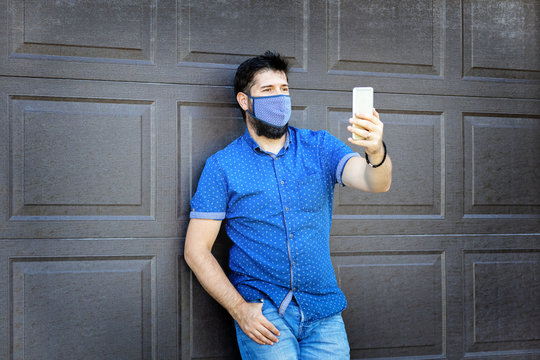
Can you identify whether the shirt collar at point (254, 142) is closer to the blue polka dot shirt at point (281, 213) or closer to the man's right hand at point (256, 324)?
the blue polka dot shirt at point (281, 213)

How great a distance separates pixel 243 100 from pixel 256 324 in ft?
3.33

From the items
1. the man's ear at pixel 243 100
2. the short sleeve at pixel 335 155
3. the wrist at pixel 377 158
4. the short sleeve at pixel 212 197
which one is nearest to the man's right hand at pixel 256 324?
the short sleeve at pixel 212 197

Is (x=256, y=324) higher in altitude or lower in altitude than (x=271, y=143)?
lower

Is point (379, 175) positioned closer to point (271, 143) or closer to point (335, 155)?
point (335, 155)

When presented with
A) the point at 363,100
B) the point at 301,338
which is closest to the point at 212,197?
the point at 301,338

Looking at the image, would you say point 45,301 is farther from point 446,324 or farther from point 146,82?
point 446,324

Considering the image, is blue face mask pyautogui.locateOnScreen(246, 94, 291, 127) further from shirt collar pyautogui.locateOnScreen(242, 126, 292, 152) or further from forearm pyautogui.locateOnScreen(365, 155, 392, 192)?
forearm pyautogui.locateOnScreen(365, 155, 392, 192)

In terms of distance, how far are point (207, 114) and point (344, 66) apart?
30.6 inches

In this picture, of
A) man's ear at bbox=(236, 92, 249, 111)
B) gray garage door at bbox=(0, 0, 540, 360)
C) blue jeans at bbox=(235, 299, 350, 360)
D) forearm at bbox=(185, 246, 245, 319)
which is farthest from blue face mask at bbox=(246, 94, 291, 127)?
blue jeans at bbox=(235, 299, 350, 360)

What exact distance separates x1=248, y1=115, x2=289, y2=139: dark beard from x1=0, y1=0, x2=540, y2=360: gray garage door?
32 cm

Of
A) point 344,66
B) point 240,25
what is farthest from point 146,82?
point 344,66

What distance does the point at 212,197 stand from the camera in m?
2.51

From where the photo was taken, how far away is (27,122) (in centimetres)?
266

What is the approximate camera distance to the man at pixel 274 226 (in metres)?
2.41
